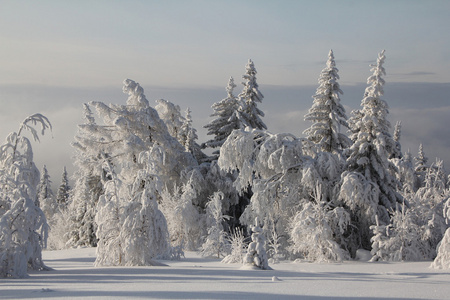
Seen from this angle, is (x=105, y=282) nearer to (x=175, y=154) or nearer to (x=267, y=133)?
(x=267, y=133)

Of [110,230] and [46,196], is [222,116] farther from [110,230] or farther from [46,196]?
[46,196]

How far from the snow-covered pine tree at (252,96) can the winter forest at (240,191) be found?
78 millimetres

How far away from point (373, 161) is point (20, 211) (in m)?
15.8

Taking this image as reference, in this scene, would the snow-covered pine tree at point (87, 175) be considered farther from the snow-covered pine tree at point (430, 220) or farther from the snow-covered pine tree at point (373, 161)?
the snow-covered pine tree at point (430, 220)

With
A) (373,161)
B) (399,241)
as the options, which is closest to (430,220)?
(399,241)

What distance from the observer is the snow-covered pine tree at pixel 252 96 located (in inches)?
1299

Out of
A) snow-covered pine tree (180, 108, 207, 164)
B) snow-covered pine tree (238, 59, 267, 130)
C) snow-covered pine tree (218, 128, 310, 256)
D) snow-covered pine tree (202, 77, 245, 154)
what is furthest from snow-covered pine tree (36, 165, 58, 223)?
snow-covered pine tree (218, 128, 310, 256)

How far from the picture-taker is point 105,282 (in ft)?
32.8

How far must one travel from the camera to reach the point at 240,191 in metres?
23.0

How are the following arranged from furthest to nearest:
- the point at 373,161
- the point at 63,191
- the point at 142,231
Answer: the point at 63,191, the point at 373,161, the point at 142,231

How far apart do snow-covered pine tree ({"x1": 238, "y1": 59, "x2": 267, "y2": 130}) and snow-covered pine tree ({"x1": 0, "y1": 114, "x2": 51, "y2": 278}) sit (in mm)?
20714

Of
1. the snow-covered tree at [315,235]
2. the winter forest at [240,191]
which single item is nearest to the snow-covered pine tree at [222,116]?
the winter forest at [240,191]

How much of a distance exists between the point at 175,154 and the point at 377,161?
13.9m

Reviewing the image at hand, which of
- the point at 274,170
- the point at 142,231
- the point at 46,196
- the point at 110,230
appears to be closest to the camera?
the point at 142,231
